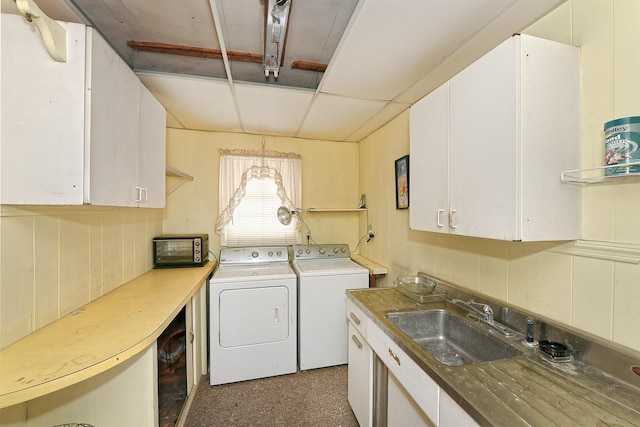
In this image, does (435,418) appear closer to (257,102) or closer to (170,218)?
(257,102)

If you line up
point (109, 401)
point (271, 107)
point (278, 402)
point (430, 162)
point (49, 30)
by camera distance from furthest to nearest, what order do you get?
point (271, 107) < point (278, 402) < point (430, 162) < point (109, 401) < point (49, 30)

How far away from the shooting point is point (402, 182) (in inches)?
85.0

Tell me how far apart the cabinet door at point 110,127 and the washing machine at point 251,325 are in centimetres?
108

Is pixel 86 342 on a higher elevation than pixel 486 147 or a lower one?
lower

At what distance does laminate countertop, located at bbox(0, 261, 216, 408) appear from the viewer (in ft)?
2.79

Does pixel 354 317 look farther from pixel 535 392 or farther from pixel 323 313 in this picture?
pixel 535 392

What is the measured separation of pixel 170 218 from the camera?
8.87 ft

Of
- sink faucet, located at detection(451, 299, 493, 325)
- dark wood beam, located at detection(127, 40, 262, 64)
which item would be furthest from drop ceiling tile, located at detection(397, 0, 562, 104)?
sink faucet, located at detection(451, 299, 493, 325)

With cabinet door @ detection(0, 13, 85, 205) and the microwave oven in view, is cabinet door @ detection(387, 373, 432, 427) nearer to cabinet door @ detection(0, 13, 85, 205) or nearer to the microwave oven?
cabinet door @ detection(0, 13, 85, 205)

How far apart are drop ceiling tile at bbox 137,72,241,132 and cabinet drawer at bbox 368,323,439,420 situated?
1.99 m

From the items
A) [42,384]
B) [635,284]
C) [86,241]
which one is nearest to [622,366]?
[635,284]

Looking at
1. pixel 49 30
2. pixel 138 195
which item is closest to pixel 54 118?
pixel 49 30

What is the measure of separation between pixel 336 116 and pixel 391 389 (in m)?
2.15

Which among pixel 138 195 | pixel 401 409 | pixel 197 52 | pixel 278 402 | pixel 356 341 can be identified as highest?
pixel 197 52
